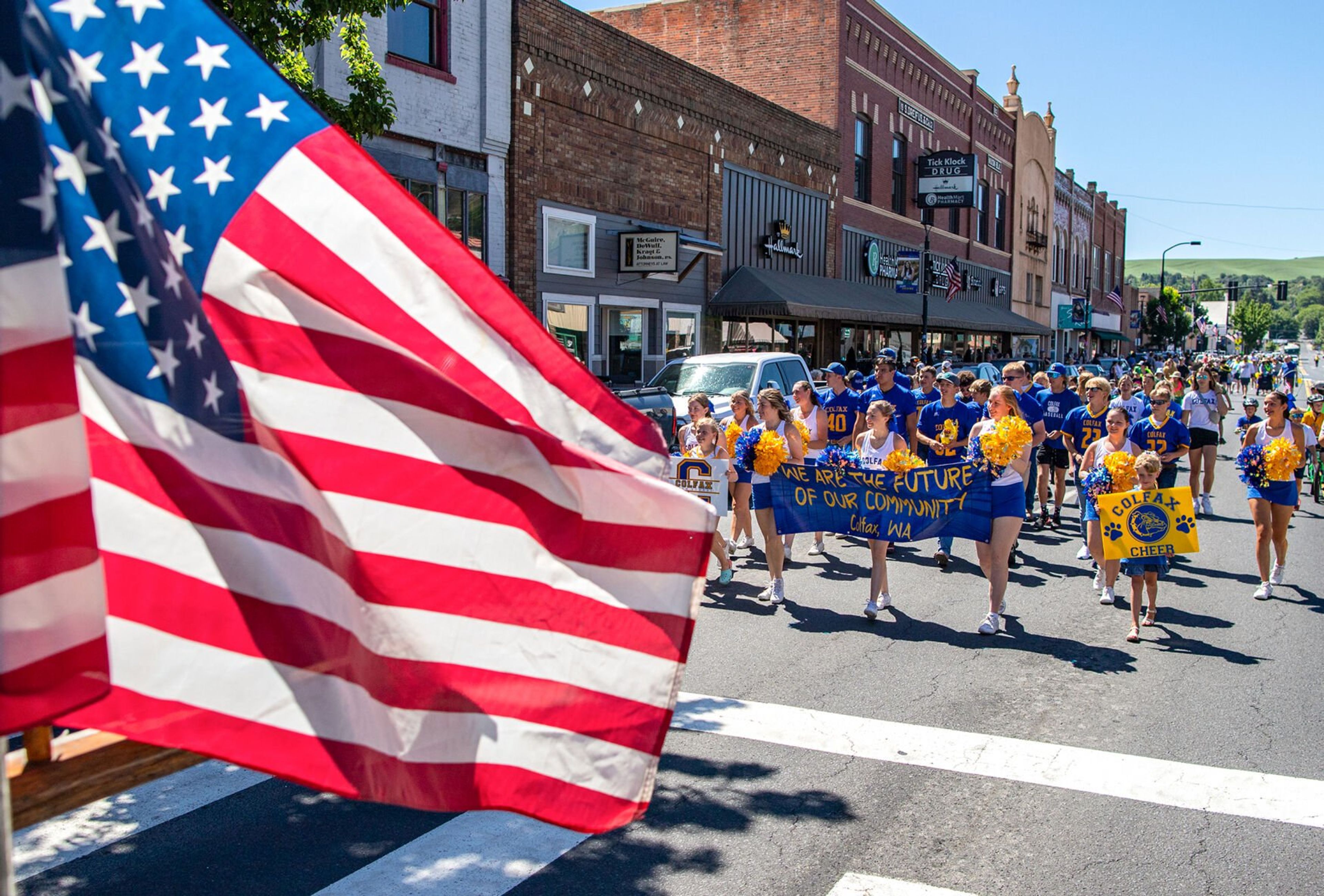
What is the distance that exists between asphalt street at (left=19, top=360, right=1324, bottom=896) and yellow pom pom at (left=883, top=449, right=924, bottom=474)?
1304 millimetres

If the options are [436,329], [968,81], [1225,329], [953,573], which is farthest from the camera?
[1225,329]

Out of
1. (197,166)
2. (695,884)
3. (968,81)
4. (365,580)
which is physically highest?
(968,81)

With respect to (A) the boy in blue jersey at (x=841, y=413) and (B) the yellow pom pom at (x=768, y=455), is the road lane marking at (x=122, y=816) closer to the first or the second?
(B) the yellow pom pom at (x=768, y=455)

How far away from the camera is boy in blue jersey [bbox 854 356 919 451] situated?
12938 millimetres

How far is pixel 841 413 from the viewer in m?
13.8

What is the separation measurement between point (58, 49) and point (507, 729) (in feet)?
5.68

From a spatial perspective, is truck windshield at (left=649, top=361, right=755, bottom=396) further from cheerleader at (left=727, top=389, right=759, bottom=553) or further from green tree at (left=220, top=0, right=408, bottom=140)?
green tree at (left=220, top=0, right=408, bottom=140)

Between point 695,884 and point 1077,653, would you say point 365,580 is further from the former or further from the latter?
point 1077,653

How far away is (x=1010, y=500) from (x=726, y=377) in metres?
8.72

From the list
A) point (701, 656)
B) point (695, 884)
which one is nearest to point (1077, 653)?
point (701, 656)

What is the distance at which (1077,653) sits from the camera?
27.1ft

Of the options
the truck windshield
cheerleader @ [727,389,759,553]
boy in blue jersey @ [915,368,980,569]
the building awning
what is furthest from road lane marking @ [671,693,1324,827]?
the building awning

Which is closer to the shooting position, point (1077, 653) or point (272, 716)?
point (272, 716)

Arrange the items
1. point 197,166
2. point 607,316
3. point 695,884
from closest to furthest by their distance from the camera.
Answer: point 197,166
point 695,884
point 607,316
